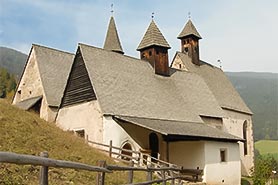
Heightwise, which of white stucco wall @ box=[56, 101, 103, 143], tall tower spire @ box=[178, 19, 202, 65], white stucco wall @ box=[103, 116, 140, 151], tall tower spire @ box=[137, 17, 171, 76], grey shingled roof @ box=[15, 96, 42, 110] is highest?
tall tower spire @ box=[178, 19, 202, 65]

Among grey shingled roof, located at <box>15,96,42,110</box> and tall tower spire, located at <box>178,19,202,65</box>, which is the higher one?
tall tower spire, located at <box>178,19,202,65</box>

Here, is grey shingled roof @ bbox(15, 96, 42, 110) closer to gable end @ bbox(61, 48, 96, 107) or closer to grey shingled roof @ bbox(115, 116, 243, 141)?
gable end @ bbox(61, 48, 96, 107)

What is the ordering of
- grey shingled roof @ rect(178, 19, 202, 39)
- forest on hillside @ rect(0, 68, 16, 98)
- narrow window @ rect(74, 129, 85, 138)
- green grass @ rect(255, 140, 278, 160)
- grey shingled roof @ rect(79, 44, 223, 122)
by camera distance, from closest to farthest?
1. grey shingled roof @ rect(79, 44, 223, 122)
2. narrow window @ rect(74, 129, 85, 138)
3. grey shingled roof @ rect(178, 19, 202, 39)
4. green grass @ rect(255, 140, 278, 160)
5. forest on hillside @ rect(0, 68, 16, 98)

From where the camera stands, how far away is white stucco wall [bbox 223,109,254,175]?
33.4m

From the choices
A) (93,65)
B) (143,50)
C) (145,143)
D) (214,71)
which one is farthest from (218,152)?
(214,71)

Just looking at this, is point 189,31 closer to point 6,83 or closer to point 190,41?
point 190,41

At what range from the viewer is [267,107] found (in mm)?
173000

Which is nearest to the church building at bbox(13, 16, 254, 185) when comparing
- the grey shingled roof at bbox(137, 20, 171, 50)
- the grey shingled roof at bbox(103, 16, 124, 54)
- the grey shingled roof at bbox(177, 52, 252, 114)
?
the grey shingled roof at bbox(137, 20, 171, 50)

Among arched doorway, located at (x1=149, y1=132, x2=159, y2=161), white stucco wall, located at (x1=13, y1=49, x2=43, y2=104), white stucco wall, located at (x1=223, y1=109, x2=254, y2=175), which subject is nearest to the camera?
arched doorway, located at (x1=149, y1=132, x2=159, y2=161)

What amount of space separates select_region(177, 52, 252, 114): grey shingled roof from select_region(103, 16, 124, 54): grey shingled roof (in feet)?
23.1

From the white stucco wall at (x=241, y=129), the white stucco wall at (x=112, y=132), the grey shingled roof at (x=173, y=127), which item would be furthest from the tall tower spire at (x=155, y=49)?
the white stucco wall at (x=112, y=132)

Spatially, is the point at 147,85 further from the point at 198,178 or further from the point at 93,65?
the point at 198,178

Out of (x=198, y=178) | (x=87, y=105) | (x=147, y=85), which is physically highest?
(x=147, y=85)

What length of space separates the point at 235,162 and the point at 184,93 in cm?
746
